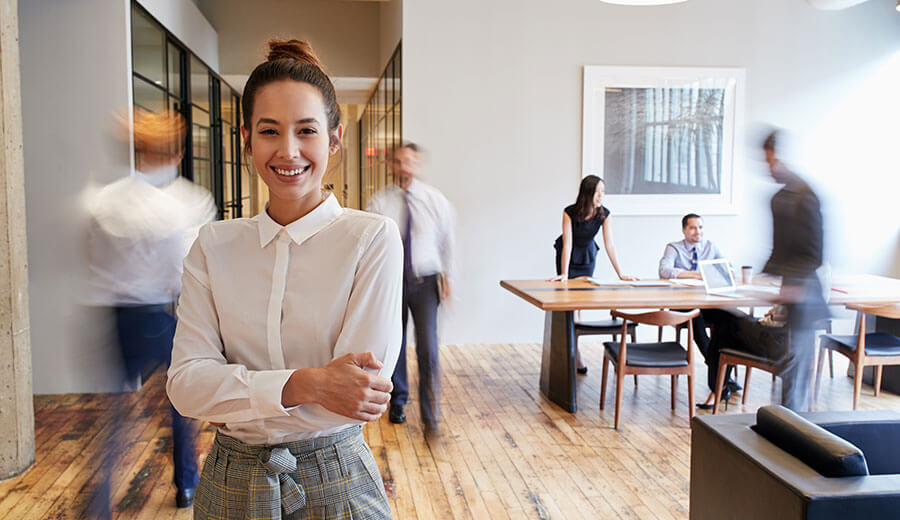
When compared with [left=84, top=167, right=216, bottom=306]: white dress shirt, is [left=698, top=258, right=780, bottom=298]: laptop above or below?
below

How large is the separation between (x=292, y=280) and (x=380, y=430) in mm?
3427

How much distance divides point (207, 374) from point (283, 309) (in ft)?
0.50

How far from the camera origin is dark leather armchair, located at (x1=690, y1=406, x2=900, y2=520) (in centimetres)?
187

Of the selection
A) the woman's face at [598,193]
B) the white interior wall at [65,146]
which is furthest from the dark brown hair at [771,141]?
the white interior wall at [65,146]

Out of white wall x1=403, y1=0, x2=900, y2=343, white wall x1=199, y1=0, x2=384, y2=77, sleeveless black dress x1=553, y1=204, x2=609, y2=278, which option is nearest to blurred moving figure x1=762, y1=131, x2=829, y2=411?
sleeveless black dress x1=553, y1=204, x2=609, y2=278

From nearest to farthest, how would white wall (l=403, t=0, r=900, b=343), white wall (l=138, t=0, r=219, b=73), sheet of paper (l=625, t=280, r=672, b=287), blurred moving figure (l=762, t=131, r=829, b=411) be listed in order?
blurred moving figure (l=762, t=131, r=829, b=411) → sheet of paper (l=625, t=280, r=672, b=287) → white wall (l=138, t=0, r=219, b=73) → white wall (l=403, t=0, r=900, b=343)

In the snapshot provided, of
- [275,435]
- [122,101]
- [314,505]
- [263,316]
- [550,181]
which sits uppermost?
[122,101]

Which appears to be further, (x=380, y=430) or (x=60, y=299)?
(x=60, y=299)

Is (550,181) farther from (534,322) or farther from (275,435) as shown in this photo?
(275,435)

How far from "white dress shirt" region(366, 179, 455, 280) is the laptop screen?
1771 millimetres

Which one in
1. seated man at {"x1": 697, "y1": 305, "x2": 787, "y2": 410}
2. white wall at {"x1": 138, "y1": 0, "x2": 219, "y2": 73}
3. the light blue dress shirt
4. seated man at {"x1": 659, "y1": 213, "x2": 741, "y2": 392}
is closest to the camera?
seated man at {"x1": 697, "y1": 305, "x2": 787, "y2": 410}

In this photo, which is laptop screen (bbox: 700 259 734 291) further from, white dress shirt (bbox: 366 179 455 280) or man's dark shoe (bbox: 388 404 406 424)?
man's dark shoe (bbox: 388 404 406 424)

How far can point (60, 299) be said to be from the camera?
16.4 feet

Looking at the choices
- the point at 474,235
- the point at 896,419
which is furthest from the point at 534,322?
the point at 896,419
